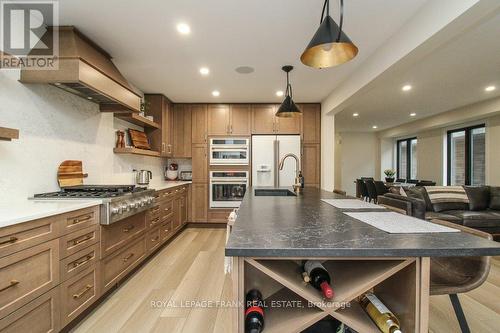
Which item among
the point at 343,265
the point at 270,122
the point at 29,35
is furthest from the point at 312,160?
the point at 29,35

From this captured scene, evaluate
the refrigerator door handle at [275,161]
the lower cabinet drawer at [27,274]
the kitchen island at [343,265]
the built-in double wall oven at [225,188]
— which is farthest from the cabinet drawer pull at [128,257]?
the refrigerator door handle at [275,161]

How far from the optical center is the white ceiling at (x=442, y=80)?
8.25 feet

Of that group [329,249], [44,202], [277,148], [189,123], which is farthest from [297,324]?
[189,123]

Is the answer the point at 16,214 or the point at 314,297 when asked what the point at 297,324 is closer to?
the point at 314,297

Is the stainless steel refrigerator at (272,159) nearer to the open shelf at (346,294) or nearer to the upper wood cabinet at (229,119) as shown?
the upper wood cabinet at (229,119)

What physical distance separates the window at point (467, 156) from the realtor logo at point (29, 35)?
7769mm

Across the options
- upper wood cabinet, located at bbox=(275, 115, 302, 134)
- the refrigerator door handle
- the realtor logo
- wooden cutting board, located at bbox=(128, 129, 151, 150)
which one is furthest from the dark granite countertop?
upper wood cabinet, located at bbox=(275, 115, 302, 134)

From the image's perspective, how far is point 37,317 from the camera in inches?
58.6

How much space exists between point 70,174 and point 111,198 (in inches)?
29.7

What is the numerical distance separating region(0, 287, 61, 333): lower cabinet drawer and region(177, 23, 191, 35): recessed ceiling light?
2.28 metres

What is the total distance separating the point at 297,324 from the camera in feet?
3.08

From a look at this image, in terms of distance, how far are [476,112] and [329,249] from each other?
621 cm

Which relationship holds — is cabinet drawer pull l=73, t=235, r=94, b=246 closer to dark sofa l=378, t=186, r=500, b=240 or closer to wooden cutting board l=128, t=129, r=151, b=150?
wooden cutting board l=128, t=129, r=151, b=150

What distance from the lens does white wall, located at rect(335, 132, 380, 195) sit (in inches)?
371
